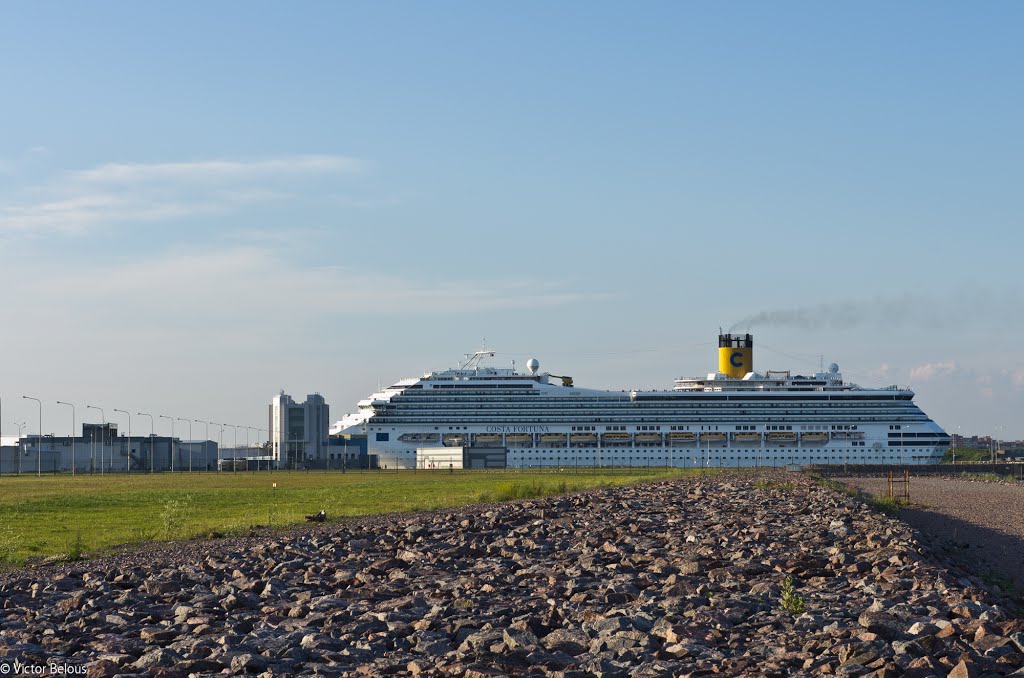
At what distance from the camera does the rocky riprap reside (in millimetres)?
10422

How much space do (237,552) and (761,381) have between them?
98.3 metres

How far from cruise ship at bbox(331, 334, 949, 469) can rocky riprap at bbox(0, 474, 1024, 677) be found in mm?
89398

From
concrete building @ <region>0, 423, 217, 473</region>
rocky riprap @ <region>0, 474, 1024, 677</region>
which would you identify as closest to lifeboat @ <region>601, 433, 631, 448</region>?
concrete building @ <region>0, 423, 217, 473</region>

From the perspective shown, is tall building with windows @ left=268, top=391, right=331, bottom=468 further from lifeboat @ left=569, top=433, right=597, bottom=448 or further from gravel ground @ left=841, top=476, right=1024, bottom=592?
gravel ground @ left=841, top=476, right=1024, bottom=592

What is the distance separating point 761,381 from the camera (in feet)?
372

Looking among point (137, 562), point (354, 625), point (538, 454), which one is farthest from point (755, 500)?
point (538, 454)

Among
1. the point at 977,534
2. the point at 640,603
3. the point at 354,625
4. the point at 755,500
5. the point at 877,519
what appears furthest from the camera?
the point at 755,500

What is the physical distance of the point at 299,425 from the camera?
485 ft

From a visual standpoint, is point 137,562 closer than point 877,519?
Yes

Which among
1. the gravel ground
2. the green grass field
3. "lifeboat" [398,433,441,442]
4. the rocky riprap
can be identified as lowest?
the gravel ground

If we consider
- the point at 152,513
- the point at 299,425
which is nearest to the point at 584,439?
the point at 299,425

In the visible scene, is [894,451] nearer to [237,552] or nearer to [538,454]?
[538,454]

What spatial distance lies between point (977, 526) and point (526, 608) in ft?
61.9

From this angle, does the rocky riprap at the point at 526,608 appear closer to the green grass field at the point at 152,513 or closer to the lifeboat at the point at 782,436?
the green grass field at the point at 152,513
